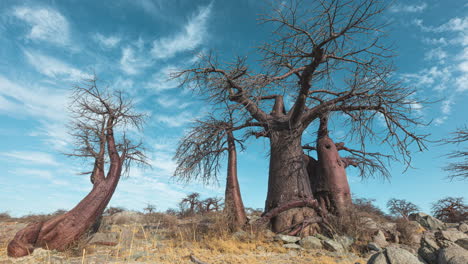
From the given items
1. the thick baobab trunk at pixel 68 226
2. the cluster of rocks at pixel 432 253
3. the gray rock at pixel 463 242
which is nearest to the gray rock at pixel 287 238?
the cluster of rocks at pixel 432 253

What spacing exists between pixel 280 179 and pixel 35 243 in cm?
510

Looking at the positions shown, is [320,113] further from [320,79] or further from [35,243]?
[35,243]

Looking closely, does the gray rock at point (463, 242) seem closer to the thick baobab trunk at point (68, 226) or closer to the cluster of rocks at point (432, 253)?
the cluster of rocks at point (432, 253)

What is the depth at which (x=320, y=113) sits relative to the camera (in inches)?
261

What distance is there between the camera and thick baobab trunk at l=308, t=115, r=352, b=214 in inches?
272

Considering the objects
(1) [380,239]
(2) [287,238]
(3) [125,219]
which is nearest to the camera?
(2) [287,238]

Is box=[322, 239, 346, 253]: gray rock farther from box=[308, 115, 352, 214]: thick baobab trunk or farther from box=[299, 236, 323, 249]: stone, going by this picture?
box=[308, 115, 352, 214]: thick baobab trunk

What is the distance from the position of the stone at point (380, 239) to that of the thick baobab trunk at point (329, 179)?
3.41 ft

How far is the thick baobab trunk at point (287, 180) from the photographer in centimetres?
590

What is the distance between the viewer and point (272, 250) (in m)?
4.66

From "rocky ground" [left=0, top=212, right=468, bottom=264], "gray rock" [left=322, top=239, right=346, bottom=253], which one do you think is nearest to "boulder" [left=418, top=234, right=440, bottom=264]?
"rocky ground" [left=0, top=212, right=468, bottom=264]

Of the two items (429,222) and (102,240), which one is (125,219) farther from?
(429,222)

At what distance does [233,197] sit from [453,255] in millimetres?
4066

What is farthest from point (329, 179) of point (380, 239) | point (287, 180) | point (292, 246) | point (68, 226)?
point (68, 226)
